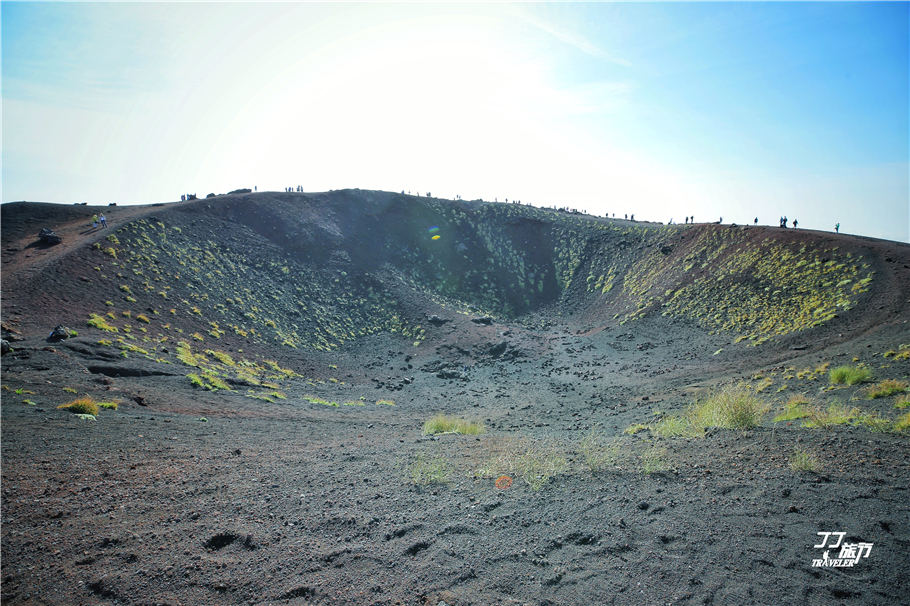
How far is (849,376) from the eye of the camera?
1261cm

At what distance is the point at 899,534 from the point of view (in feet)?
13.6

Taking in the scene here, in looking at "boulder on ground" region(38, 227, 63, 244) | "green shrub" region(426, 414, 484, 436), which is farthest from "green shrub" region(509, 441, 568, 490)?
"boulder on ground" region(38, 227, 63, 244)


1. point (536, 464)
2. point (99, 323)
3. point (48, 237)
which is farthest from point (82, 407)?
point (48, 237)

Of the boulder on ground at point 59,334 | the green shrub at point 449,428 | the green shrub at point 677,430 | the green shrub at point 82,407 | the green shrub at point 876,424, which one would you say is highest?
the green shrub at point 876,424

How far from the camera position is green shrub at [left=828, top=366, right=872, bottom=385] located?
40.8 feet

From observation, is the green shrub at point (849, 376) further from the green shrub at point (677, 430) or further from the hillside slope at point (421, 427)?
the green shrub at point (677, 430)

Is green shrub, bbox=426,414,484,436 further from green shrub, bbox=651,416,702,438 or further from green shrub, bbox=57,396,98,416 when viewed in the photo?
green shrub, bbox=57,396,98,416

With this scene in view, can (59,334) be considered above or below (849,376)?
below

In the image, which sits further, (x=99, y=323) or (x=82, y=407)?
(x=99, y=323)

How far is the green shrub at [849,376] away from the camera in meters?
12.4

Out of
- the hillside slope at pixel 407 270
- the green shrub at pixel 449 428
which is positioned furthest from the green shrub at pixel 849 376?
the green shrub at pixel 449 428

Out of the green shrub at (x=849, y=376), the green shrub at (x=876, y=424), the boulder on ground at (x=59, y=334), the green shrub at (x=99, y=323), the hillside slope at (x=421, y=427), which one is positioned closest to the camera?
→ the hillside slope at (x=421, y=427)

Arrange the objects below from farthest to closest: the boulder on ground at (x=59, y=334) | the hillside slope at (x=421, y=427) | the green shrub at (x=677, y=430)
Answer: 1. the boulder on ground at (x=59, y=334)
2. the green shrub at (x=677, y=430)
3. the hillside slope at (x=421, y=427)

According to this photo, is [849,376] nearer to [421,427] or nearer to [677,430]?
[677,430]
